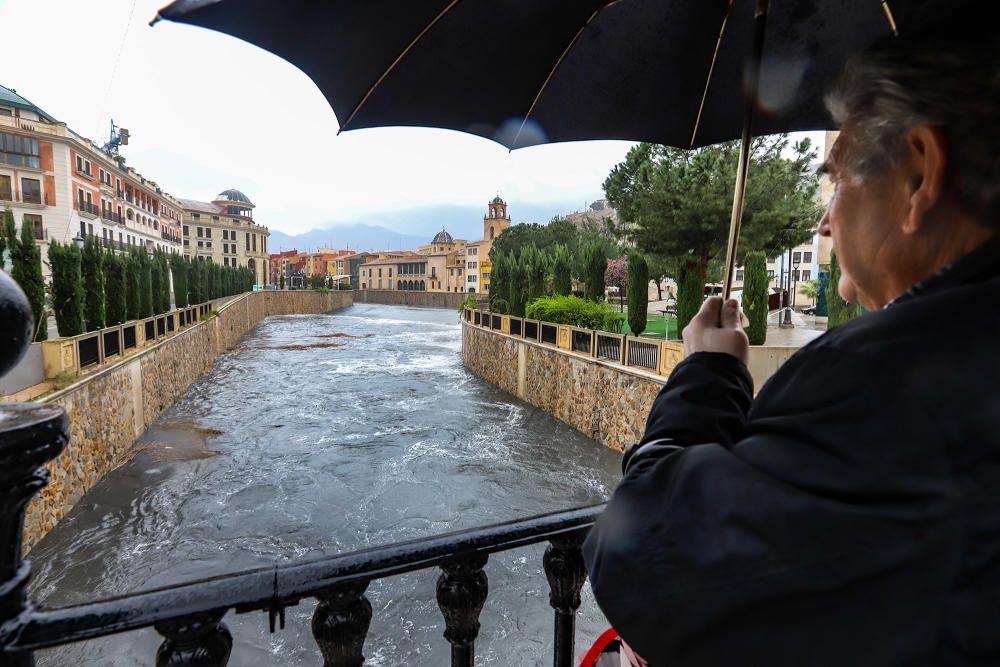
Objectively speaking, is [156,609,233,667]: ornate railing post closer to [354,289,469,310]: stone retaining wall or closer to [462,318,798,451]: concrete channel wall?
[462,318,798,451]: concrete channel wall

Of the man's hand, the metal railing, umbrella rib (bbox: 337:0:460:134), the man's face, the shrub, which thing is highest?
umbrella rib (bbox: 337:0:460:134)

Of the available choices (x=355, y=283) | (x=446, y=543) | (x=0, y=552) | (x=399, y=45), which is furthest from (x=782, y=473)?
(x=355, y=283)

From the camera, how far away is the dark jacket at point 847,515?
537 mm

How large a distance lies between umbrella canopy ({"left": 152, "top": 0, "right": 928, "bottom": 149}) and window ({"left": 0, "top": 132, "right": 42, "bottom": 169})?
39418mm

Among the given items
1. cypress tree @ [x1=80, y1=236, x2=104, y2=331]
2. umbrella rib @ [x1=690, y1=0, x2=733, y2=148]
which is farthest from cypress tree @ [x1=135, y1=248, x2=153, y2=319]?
umbrella rib @ [x1=690, y1=0, x2=733, y2=148]

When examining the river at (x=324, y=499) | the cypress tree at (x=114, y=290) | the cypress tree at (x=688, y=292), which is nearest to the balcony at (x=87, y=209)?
the river at (x=324, y=499)

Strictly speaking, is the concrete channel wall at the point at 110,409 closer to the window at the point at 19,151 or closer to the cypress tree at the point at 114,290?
the cypress tree at the point at 114,290

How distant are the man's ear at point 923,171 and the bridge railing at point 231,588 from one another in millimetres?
919

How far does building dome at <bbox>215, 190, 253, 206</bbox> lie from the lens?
8844cm

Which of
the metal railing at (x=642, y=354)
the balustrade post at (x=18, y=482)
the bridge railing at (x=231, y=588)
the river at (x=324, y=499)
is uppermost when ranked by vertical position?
the balustrade post at (x=18, y=482)

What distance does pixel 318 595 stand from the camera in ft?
3.45

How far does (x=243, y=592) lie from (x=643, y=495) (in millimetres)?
742

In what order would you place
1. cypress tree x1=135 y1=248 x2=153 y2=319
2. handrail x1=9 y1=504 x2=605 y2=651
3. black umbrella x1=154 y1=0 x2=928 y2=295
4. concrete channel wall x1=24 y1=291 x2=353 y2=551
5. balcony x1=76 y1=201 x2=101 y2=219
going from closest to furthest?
handrail x1=9 y1=504 x2=605 y2=651 → black umbrella x1=154 y1=0 x2=928 y2=295 → concrete channel wall x1=24 y1=291 x2=353 y2=551 → cypress tree x1=135 y1=248 x2=153 y2=319 → balcony x1=76 y1=201 x2=101 y2=219

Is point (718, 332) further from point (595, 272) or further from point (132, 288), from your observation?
point (132, 288)
